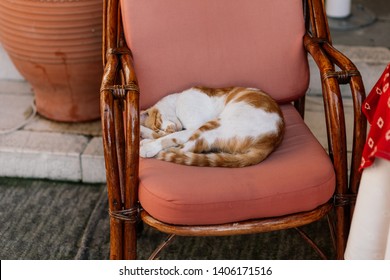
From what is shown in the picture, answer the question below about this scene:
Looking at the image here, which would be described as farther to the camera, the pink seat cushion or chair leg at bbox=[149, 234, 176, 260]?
chair leg at bbox=[149, 234, 176, 260]

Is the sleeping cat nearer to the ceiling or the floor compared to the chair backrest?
nearer to the floor

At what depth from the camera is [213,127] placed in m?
1.85

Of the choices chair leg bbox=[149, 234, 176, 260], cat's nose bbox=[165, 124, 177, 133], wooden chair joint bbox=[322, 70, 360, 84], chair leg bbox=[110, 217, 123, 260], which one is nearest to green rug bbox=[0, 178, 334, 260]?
chair leg bbox=[149, 234, 176, 260]

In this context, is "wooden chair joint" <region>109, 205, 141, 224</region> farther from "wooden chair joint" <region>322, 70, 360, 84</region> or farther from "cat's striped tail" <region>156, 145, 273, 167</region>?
"wooden chair joint" <region>322, 70, 360, 84</region>

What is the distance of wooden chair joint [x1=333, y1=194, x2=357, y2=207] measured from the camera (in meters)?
1.74

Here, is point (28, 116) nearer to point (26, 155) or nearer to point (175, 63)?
point (26, 155)

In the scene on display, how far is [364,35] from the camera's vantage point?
3.16 metres

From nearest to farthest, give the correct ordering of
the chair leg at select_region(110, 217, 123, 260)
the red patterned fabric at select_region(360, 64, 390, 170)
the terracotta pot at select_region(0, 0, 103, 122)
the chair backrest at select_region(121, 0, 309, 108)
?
1. the red patterned fabric at select_region(360, 64, 390, 170)
2. the chair leg at select_region(110, 217, 123, 260)
3. the chair backrest at select_region(121, 0, 309, 108)
4. the terracotta pot at select_region(0, 0, 103, 122)

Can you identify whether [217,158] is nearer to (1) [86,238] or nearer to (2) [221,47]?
(2) [221,47]

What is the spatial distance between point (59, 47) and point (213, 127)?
3.16 feet

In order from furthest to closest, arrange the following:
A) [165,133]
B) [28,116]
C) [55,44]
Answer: [28,116] → [55,44] → [165,133]

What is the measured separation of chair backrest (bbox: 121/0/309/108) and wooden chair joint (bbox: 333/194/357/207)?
1.53ft
